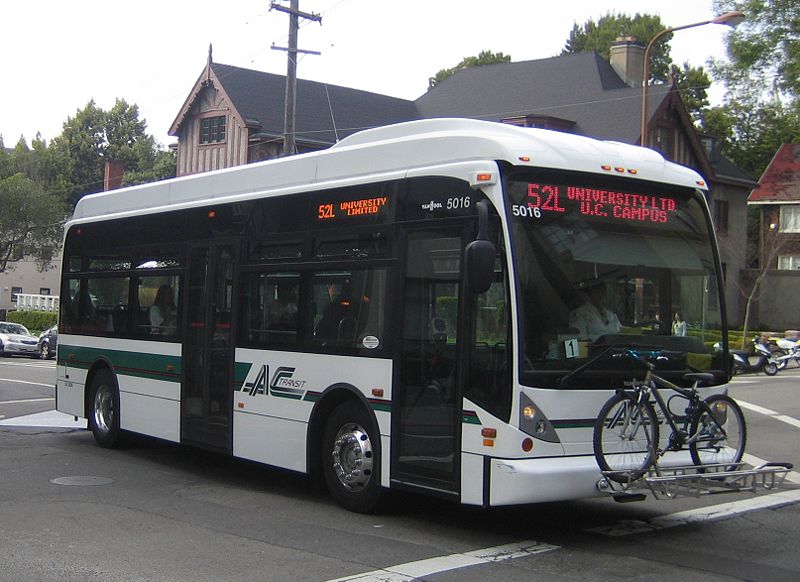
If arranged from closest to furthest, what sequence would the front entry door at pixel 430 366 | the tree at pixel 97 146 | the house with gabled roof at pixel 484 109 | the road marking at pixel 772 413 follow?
the front entry door at pixel 430 366 → the road marking at pixel 772 413 → the house with gabled roof at pixel 484 109 → the tree at pixel 97 146

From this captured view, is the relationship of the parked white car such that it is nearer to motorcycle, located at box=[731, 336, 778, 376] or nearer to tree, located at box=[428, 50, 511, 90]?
motorcycle, located at box=[731, 336, 778, 376]

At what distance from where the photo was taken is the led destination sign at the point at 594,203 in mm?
8336

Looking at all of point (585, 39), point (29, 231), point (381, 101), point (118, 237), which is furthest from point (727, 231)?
point (118, 237)

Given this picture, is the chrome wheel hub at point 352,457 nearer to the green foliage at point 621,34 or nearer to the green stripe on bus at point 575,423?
the green stripe on bus at point 575,423

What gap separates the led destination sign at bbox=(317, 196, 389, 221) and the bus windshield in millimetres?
1559

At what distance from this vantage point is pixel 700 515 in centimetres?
977

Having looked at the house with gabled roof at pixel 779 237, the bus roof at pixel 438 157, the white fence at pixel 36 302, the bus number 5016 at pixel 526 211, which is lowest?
the bus number 5016 at pixel 526 211

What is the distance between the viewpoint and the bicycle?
26.5ft

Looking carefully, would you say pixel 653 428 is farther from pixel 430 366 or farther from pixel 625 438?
pixel 430 366

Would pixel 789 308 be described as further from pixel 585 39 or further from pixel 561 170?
pixel 561 170

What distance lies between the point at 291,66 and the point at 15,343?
23.5 meters

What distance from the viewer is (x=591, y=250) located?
847cm

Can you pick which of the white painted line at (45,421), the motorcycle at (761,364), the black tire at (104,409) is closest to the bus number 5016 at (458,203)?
the black tire at (104,409)

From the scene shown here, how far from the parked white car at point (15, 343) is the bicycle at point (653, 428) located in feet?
127
